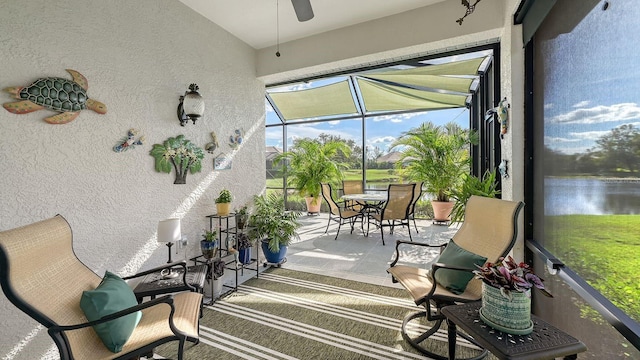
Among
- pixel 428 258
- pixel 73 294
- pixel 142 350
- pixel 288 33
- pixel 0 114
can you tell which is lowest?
pixel 428 258

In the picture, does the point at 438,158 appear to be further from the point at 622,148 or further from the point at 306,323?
the point at 622,148

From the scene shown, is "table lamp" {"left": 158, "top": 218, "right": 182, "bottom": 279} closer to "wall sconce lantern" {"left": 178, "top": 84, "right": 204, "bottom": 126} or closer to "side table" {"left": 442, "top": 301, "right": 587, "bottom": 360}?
"wall sconce lantern" {"left": 178, "top": 84, "right": 204, "bottom": 126}

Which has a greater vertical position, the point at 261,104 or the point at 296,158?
the point at 261,104

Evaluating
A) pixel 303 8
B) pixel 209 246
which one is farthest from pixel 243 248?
pixel 303 8

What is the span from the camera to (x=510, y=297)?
1.31 m

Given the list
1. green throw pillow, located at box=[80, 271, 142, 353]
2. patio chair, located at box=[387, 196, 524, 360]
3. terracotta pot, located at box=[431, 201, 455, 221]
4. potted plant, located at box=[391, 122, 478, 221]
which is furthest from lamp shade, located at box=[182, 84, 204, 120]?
terracotta pot, located at box=[431, 201, 455, 221]

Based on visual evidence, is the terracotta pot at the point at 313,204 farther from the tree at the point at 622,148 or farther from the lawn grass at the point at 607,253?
the tree at the point at 622,148

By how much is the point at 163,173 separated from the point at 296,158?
4303mm

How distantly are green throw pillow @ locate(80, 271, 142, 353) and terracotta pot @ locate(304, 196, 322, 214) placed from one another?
6.02m

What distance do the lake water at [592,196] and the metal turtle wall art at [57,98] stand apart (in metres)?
3.28

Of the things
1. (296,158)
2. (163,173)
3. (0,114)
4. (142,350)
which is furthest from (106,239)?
(296,158)

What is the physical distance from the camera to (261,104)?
411 centimetres

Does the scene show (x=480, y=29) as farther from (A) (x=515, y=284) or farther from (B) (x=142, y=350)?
(B) (x=142, y=350)

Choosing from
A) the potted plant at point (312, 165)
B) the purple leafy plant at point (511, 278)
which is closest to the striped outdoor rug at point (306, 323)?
the purple leafy plant at point (511, 278)
